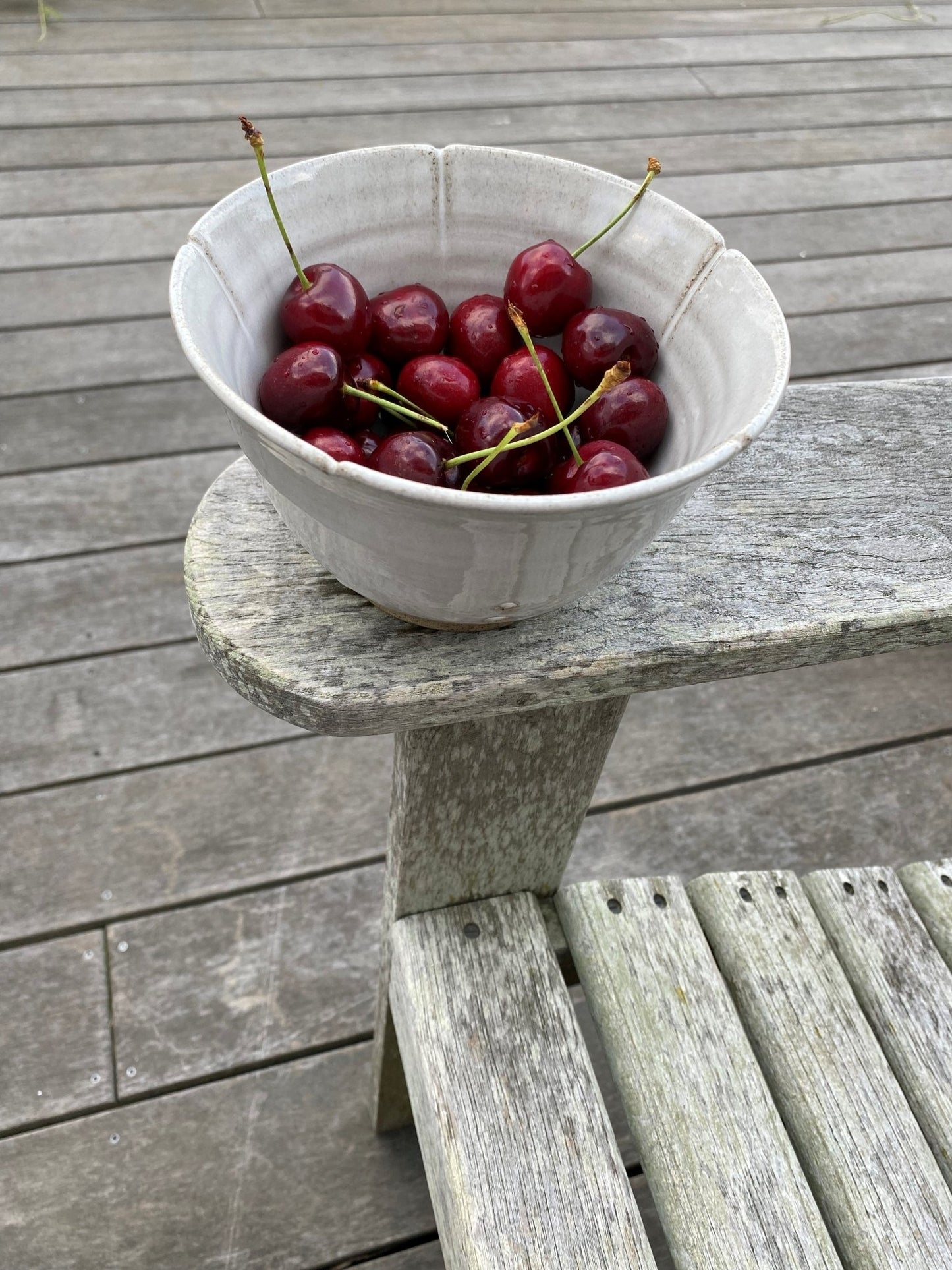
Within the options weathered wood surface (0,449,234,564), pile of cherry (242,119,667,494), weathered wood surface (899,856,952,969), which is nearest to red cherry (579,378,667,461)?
pile of cherry (242,119,667,494)

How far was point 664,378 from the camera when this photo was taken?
438mm

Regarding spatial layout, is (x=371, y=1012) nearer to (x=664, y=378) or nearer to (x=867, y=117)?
(x=664, y=378)

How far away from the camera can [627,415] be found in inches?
16.1

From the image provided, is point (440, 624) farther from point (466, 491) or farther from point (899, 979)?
point (899, 979)

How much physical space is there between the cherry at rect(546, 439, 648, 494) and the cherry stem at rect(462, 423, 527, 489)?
0.03 metres

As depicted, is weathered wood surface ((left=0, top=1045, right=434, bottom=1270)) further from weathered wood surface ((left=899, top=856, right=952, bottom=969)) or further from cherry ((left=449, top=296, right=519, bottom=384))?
cherry ((left=449, top=296, right=519, bottom=384))

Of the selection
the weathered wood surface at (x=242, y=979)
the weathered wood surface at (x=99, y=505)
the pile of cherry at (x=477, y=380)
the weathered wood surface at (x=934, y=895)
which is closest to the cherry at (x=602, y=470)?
the pile of cherry at (x=477, y=380)

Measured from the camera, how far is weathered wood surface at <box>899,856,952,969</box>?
0.70m

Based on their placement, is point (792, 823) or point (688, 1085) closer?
point (688, 1085)

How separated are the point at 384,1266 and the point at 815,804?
25.7 inches

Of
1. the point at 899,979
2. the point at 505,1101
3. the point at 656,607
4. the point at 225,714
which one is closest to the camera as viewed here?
the point at 656,607

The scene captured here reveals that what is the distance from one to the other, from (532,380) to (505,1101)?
40 centimetres

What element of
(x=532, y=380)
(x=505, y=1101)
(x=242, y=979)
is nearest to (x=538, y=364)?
(x=532, y=380)

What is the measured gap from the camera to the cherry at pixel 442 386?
16.3 inches
